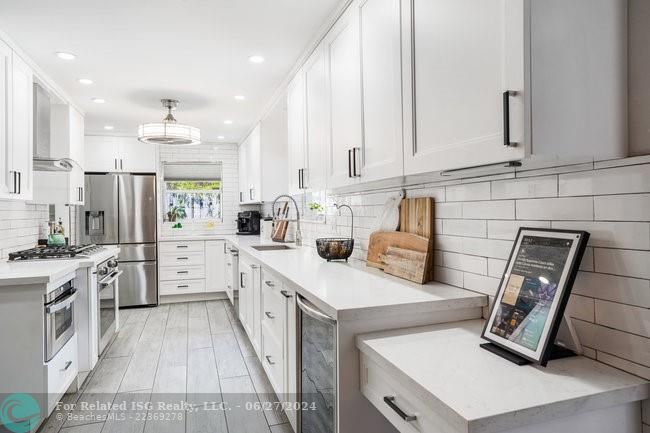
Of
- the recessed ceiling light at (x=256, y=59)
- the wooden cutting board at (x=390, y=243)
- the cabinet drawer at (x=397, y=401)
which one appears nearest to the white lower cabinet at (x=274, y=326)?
the wooden cutting board at (x=390, y=243)

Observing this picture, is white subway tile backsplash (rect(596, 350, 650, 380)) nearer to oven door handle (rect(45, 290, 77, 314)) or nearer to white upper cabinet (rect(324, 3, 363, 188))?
white upper cabinet (rect(324, 3, 363, 188))

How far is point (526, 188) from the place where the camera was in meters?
1.33

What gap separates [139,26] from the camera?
96.2 inches

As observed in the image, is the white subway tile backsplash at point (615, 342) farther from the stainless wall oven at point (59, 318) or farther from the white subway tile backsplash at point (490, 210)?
the stainless wall oven at point (59, 318)

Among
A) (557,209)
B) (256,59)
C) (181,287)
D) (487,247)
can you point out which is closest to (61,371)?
(256,59)

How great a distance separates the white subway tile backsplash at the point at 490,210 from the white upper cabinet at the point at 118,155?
200 inches

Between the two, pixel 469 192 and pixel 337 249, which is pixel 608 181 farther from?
pixel 337 249

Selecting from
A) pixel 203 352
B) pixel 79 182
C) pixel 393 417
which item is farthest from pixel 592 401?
pixel 79 182

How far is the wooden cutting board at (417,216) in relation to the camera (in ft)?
6.00

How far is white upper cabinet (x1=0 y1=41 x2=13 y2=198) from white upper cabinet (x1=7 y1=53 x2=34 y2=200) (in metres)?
0.04

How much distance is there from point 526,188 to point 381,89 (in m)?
0.75

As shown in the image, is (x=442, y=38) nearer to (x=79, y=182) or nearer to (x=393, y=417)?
(x=393, y=417)

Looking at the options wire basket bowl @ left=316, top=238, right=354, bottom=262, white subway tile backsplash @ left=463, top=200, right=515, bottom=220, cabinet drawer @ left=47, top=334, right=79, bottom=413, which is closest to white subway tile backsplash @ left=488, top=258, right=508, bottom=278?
white subway tile backsplash @ left=463, top=200, right=515, bottom=220

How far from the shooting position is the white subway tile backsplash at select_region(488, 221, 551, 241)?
129 cm
